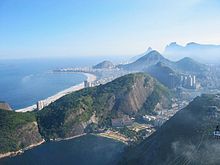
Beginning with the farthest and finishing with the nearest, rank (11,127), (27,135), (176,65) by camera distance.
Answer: (176,65) → (27,135) → (11,127)

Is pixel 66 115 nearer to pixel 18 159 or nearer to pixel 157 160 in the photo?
pixel 18 159

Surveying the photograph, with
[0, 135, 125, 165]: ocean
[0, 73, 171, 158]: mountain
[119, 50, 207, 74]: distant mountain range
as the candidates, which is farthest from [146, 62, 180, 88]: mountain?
[0, 135, 125, 165]: ocean

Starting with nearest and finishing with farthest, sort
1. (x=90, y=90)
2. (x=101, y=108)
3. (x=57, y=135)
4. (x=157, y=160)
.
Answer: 1. (x=157, y=160)
2. (x=57, y=135)
3. (x=101, y=108)
4. (x=90, y=90)

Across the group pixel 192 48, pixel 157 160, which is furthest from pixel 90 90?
pixel 192 48

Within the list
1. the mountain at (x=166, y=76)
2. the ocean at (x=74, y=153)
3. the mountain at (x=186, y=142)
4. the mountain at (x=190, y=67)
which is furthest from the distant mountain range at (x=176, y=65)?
the mountain at (x=186, y=142)

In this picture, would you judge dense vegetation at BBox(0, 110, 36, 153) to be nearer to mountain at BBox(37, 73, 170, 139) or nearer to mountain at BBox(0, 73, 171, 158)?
mountain at BBox(0, 73, 171, 158)

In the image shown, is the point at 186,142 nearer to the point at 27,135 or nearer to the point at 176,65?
the point at 27,135

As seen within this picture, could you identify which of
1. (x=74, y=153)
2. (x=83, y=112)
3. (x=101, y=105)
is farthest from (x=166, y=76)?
(x=74, y=153)

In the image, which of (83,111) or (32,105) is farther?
(32,105)
